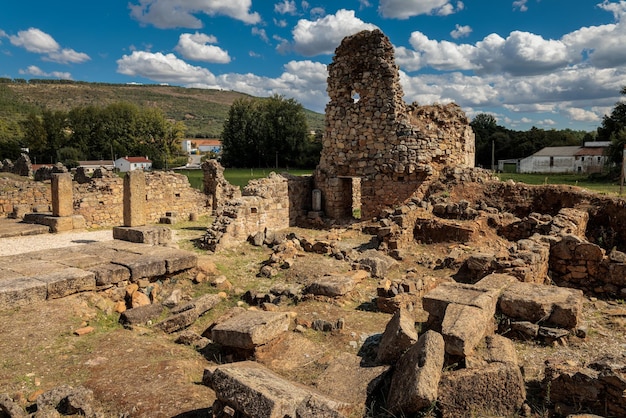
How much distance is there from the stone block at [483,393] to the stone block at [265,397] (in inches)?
42.1

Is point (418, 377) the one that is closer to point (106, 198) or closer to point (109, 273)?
point (109, 273)

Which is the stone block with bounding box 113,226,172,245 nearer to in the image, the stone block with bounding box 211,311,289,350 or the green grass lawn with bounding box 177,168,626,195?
the stone block with bounding box 211,311,289,350

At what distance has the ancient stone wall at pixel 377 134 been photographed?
52.4ft

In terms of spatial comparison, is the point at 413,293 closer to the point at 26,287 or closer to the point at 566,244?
the point at 566,244

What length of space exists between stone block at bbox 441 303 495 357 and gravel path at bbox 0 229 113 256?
32.9ft

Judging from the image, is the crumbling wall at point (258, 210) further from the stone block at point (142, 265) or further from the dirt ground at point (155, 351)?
the dirt ground at point (155, 351)

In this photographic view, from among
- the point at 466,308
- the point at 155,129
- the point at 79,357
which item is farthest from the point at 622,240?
the point at 155,129

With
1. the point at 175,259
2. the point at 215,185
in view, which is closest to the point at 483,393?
the point at 175,259

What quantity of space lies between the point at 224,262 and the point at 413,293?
4909 millimetres

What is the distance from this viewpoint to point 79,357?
5.74 meters

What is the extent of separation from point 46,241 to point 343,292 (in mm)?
8693

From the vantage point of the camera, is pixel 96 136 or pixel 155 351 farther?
pixel 96 136

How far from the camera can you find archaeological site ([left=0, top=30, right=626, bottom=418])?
4527 millimetres

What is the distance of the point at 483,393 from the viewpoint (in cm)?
437
